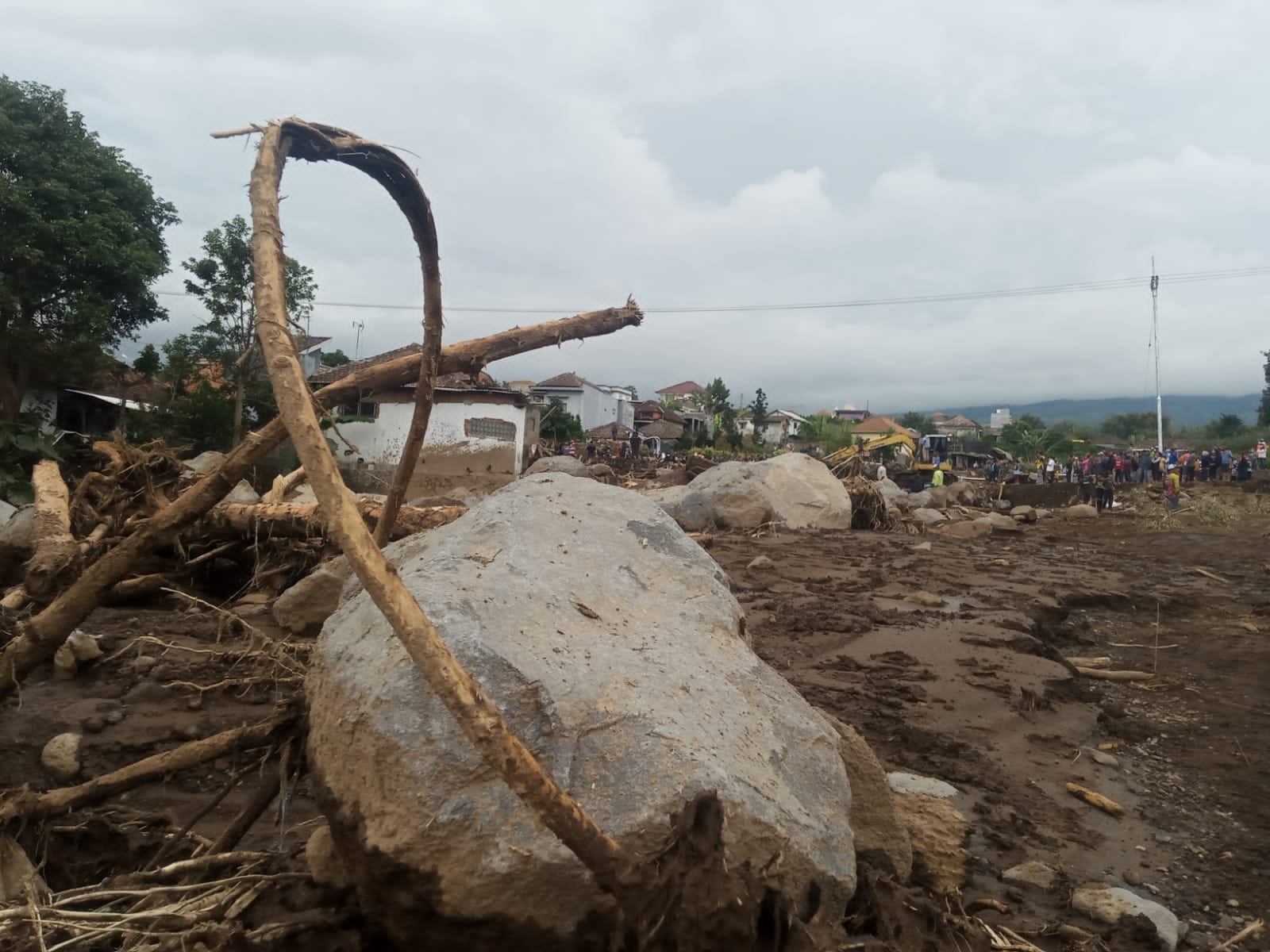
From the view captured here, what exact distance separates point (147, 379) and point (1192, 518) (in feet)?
83.2

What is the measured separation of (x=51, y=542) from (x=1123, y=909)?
20.3 feet

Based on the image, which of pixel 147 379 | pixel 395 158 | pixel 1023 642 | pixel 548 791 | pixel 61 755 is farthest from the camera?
pixel 147 379

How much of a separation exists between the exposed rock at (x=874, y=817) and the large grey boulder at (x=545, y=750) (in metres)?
0.18

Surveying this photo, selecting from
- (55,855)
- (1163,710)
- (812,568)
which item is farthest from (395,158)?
(812,568)

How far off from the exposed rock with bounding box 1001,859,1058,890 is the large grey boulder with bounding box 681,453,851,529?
1058 centimetres

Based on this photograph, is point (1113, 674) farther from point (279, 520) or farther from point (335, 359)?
point (335, 359)

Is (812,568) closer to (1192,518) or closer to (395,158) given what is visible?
A: (395,158)

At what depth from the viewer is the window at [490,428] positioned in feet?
69.5

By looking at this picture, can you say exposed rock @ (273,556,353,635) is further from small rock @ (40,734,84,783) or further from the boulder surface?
the boulder surface

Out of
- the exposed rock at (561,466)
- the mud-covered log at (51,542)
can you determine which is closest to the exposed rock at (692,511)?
the exposed rock at (561,466)

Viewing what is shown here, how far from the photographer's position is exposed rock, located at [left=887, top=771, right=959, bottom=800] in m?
3.59

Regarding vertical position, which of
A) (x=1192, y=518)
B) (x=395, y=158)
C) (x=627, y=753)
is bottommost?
(x=1192, y=518)

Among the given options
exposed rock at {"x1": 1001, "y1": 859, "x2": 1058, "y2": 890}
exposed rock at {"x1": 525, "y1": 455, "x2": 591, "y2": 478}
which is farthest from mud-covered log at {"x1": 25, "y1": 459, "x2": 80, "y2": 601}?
→ exposed rock at {"x1": 525, "y1": 455, "x2": 591, "y2": 478}

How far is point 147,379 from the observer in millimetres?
20875
